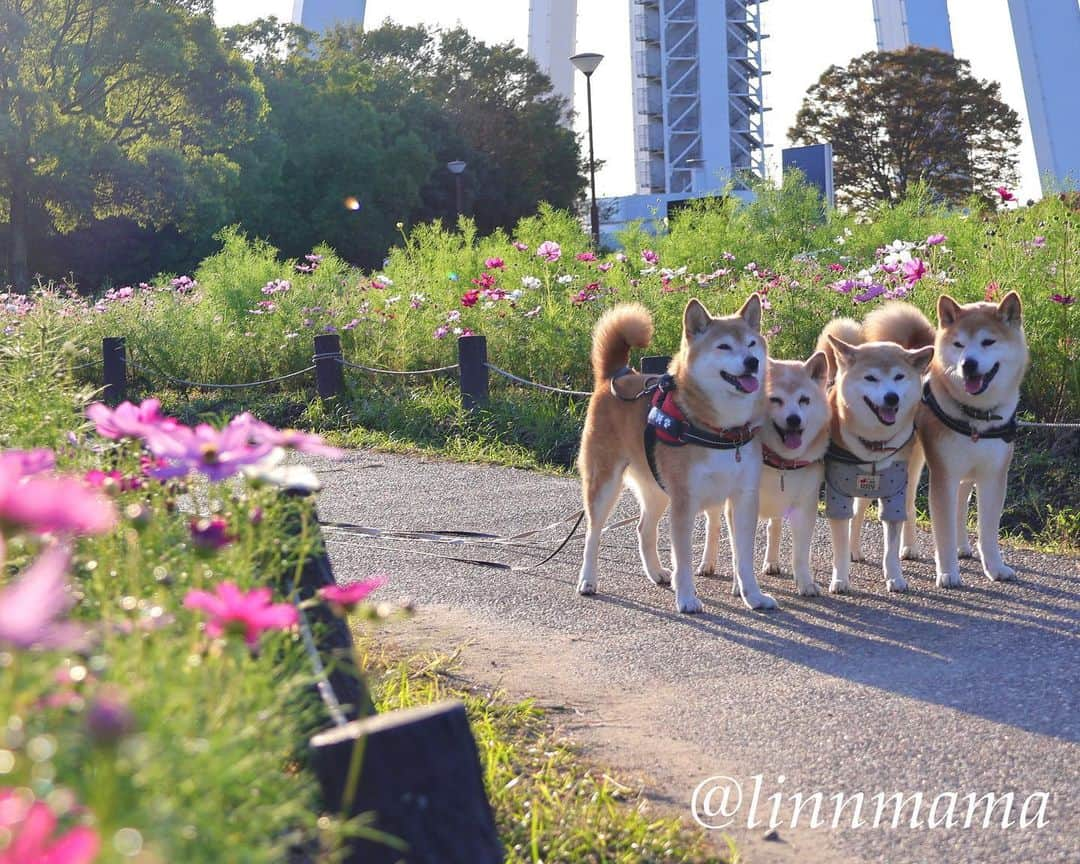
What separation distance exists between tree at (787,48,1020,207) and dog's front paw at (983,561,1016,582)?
34933 mm

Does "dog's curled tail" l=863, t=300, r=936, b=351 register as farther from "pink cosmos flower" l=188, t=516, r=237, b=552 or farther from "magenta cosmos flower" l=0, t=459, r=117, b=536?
"magenta cosmos flower" l=0, t=459, r=117, b=536

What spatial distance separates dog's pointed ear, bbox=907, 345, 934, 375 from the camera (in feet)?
16.6

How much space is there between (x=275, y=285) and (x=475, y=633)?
9.45 meters

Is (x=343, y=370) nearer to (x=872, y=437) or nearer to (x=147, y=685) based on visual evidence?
(x=872, y=437)

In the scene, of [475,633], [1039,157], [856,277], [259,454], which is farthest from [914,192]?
[1039,157]

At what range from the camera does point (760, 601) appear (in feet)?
16.5

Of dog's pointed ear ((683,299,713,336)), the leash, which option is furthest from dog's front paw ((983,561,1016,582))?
the leash

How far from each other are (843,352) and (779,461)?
0.50 meters

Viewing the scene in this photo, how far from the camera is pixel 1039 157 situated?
2706 centimetres

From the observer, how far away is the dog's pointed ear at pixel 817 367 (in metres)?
5.14

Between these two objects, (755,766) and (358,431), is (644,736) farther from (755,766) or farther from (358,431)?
(358,431)

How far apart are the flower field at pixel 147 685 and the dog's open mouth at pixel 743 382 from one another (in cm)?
266

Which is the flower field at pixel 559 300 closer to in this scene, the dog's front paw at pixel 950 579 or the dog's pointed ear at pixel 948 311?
the dog's front paw at pixel 950 579

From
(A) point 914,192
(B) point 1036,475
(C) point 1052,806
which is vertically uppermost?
(A) point 914,192
